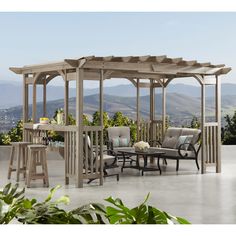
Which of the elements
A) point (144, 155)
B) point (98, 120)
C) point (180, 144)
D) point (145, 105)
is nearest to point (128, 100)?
point (145, 105)

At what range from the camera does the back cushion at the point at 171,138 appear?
39.3ft

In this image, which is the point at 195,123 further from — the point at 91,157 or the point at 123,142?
the point at 91,157

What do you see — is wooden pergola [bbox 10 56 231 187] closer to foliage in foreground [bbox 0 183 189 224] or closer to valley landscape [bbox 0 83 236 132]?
valley landscape [bbox 0 83 236 132]

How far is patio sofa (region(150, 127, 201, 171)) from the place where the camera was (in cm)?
1121

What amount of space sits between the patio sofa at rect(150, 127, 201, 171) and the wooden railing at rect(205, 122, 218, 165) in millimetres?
237

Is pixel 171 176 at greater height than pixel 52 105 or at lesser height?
lesser

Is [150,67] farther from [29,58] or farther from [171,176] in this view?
[29,58]

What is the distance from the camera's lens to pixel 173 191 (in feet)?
28.2

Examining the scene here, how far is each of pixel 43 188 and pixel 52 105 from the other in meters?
10.0

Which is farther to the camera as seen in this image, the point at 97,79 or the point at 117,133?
the point at 117,133

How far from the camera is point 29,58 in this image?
20.8 m

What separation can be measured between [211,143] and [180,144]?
68 cm

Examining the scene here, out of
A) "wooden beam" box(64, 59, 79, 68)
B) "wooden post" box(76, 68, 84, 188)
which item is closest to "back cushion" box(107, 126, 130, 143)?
"wooden post" box(76, 68, 84, 188)
